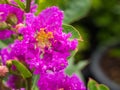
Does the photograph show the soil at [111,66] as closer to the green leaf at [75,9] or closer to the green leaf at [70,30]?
the green leaf at [75,9]

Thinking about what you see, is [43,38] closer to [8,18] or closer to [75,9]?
[8,18]

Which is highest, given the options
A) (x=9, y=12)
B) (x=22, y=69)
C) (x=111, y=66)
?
(x=9, y=12)

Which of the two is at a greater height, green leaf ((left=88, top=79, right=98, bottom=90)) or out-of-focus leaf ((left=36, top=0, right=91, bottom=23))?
out-of-focus leaf ((left=36, top=0, right=91, bottom=23))

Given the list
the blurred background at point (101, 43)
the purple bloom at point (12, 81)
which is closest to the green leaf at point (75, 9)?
the purple bloom at point (12, 81)

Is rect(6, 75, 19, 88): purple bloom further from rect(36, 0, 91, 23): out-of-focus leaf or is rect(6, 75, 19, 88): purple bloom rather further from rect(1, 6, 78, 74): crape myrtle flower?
rect(36, 0, 91, 23): out-of-focus leaf

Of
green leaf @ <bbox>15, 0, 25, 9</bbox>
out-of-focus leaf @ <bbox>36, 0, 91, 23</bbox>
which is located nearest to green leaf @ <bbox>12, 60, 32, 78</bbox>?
green leaf @ <bbox>15, 0, 25, 9</bbox>

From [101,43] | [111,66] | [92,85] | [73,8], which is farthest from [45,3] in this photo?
[101,43]

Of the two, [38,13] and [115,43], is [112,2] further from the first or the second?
[38,13]
